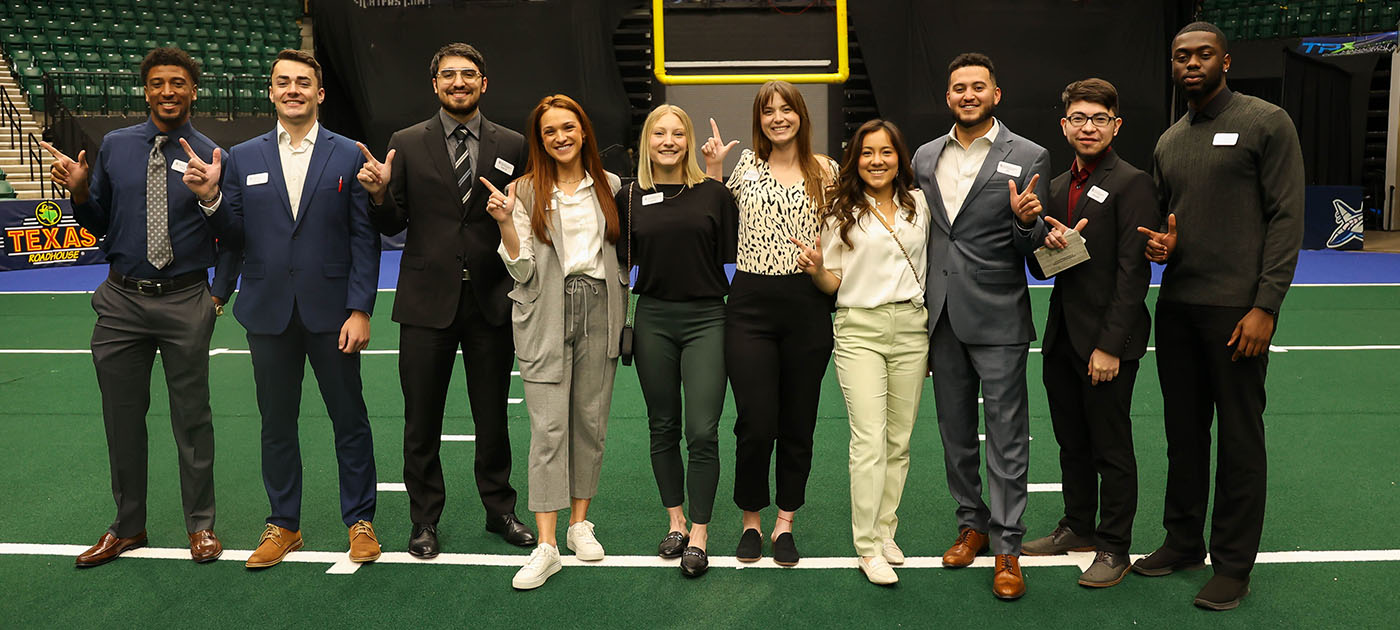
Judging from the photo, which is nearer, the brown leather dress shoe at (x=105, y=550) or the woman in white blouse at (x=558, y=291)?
the woman in white blouse at (x=558, y=291)

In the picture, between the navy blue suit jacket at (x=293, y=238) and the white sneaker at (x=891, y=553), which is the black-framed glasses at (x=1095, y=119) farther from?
the navy blue suit jacket at (x=293, y=238)

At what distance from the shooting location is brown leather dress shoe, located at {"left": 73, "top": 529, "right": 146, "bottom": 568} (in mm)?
3961

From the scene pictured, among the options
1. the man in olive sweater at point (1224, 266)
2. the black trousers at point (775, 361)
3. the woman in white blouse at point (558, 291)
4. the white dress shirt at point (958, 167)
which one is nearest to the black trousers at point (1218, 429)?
the man in olive sweater at point (1224, 266)

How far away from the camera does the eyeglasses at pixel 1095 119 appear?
3.61 meters

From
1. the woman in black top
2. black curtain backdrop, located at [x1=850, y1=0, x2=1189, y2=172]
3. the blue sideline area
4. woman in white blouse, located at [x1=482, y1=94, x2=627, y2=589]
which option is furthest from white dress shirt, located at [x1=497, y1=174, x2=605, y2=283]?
black curtain backdrop, located at [x1=850, y1=0, x2=1189, y2=172]

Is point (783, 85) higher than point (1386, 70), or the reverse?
point (1386, 70)

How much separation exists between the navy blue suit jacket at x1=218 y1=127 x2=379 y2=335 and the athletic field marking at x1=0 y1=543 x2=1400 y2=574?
2.97 feet

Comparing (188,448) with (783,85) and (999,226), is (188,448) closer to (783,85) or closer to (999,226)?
(783,85)

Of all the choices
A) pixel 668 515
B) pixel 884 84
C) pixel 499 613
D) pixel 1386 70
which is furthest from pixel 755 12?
pixel 1386 70

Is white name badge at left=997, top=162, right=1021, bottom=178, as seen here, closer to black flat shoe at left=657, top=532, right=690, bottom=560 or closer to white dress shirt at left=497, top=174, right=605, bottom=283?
white dress shirt at left=497, top=174, right=605, bottom=283

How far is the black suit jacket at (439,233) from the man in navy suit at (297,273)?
0.15 metres

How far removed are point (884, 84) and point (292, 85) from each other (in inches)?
536

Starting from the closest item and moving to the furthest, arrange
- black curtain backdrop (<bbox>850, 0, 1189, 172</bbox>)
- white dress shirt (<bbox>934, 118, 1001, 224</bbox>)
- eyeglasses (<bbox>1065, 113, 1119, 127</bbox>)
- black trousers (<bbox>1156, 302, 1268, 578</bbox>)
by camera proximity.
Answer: black trousers (<bbox>1156, 302, 1268, 578</bbox>) < eyeglasses (<bbox>1065, 113, 1119, 127</bbox>) < white dress shirt (<bbox>934, 118, 1001, 224</bbox>) < black curtain backdrop (<bbox>850, 0, 1189, 172</bbox>)

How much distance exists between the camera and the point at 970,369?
3812 millimetres
